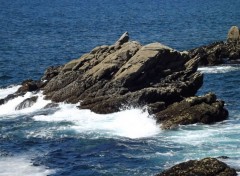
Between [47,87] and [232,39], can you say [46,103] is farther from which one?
[232,39]

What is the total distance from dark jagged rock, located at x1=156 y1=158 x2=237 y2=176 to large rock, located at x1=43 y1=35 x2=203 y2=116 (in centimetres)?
2060

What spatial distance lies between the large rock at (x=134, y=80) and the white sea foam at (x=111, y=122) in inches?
45.8

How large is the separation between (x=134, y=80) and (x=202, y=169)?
1024 inches

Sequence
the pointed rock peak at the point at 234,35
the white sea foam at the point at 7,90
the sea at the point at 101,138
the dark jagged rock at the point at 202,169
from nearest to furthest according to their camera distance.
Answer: the dark jagged rock at the point at 202,169, the sea at the point at 101,138, the white sea foam at the point at 7,90, the pointed rock peak at the point at 234,35

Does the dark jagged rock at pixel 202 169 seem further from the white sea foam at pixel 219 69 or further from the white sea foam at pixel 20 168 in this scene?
the white sea foam at pixel 219 69

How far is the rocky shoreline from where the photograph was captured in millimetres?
55000

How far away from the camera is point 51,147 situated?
49.1 metres

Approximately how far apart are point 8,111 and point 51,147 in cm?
1823

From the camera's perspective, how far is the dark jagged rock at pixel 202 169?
34.9 m

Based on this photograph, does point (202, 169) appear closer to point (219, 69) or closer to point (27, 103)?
point (27, 103)

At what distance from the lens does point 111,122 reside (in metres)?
55.8

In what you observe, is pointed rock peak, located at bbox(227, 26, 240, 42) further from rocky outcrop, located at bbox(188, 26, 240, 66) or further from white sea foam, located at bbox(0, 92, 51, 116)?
white sea foam, located at bbox(0, 92, 51, 116)

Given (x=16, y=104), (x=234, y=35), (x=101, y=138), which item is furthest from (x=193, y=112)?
(x=234, y=35)

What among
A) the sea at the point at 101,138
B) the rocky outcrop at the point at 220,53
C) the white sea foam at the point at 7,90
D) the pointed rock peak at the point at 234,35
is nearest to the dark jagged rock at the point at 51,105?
the sea at the point at 101,138
